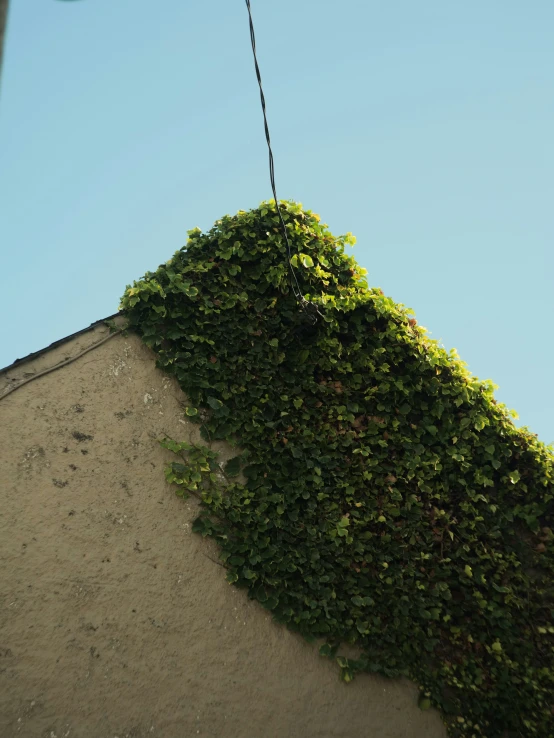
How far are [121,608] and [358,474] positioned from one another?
6.61 ft

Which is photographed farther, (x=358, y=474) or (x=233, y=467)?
(x=358, y=474)

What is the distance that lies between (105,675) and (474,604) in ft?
8.91

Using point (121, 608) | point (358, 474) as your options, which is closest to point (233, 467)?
point (358, 474)

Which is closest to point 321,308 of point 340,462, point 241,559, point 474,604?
point 340,462

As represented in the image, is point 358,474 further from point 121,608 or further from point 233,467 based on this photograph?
point 121,608

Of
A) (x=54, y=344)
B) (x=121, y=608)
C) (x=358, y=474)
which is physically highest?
(x=358, y=474)

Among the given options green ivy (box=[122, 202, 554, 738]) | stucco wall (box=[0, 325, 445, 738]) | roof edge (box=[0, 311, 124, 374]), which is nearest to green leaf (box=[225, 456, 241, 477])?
green ivy (box=[122, 202, 554, 738])

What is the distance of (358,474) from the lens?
5.11 meters

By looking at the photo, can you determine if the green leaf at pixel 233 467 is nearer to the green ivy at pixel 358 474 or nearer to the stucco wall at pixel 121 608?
the green ivy at pixel 358 474

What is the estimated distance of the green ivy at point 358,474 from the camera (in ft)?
15.6

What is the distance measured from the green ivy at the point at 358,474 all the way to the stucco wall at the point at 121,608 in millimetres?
210

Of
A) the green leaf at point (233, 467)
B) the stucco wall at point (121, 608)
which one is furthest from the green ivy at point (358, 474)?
the stucco wall at point (121, 608)

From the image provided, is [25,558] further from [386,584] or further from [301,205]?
[301,205]

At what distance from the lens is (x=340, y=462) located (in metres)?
5.13
